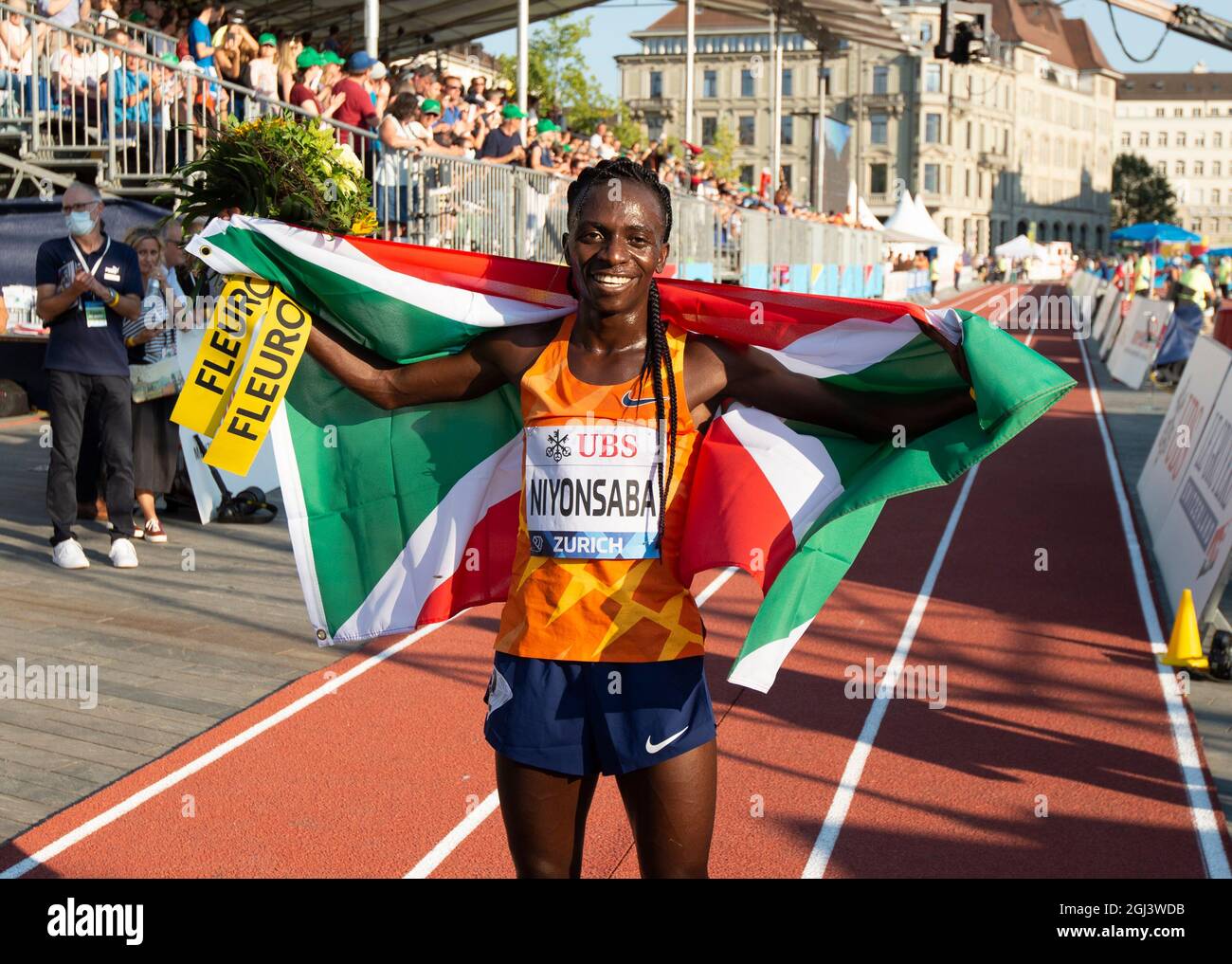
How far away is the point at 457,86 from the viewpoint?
62.3 ft

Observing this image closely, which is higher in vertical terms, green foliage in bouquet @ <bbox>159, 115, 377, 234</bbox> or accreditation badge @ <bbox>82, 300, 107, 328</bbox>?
green foliage in bouquet @ <bbox>159, 115, 377, 234</bbox>

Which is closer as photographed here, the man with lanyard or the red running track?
the red running track

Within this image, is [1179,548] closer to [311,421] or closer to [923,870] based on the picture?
[923,870]

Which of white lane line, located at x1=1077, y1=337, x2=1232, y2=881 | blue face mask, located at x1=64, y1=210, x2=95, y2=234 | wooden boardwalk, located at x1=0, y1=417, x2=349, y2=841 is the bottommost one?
white lane line, located at x1=1077, y1=337, x2=1232, y2=881

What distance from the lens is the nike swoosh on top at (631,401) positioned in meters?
3.55

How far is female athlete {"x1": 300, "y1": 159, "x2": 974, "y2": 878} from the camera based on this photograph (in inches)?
137

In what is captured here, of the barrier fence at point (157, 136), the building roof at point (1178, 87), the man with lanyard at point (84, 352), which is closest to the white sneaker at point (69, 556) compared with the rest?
the man with lanyard at point (84, 352)

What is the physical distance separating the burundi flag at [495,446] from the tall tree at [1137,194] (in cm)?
15906

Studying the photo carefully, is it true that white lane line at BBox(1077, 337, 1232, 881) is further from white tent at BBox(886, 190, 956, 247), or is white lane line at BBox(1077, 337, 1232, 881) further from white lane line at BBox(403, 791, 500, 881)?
white tent at BBox(886, 190, 956, 247)

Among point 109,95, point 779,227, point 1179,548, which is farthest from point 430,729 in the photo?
point 779,227

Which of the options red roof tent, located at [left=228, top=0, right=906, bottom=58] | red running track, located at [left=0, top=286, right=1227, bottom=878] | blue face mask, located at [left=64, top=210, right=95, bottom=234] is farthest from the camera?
red roof tent, located at [left=228, top=0, right=906, bottom=58]

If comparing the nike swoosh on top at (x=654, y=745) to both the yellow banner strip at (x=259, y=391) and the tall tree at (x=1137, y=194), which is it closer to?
the yellow banner strip at (x=259, y=391)

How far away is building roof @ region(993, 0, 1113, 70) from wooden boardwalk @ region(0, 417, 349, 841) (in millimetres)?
121507

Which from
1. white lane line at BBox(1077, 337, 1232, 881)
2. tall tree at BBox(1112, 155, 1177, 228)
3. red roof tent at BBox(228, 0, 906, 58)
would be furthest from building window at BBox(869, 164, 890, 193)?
white lane line at BBox(1077, 337, 1232, 881)
